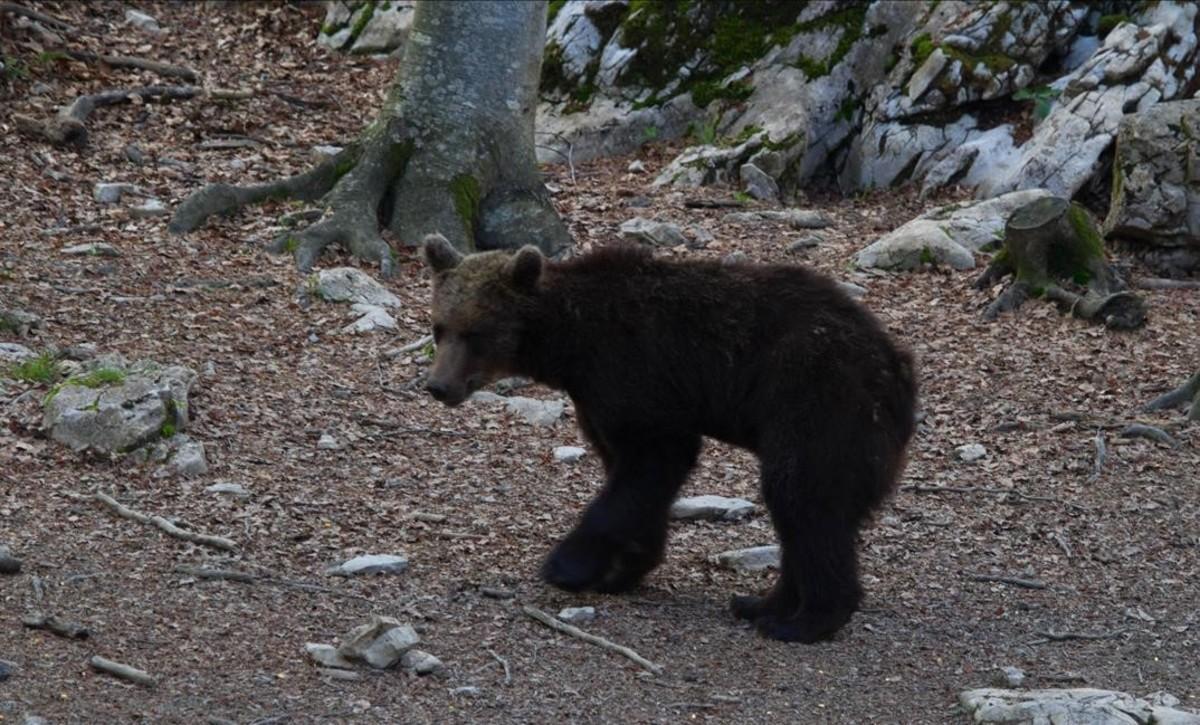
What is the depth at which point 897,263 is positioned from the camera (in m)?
12.4

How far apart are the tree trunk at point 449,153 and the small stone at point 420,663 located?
6.31 meters

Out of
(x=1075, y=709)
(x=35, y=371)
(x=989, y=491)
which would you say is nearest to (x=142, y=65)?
(x=35, y=371)

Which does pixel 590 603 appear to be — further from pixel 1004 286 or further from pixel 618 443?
pixel 1004 286

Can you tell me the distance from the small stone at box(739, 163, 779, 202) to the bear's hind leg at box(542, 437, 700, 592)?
7.36 metres

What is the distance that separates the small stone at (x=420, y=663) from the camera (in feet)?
19.9

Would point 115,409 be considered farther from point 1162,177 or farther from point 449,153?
point 1162,177

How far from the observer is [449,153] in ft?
40.8

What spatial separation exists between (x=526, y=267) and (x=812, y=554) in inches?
71.3

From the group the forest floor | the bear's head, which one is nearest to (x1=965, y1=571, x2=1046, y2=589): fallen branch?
the forest floor

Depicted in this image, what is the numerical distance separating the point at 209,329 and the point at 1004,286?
5737mm

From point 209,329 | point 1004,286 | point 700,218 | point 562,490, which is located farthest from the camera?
point 700,218

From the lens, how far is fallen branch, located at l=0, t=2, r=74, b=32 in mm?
15609

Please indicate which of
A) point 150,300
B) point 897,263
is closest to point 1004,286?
point 897,263

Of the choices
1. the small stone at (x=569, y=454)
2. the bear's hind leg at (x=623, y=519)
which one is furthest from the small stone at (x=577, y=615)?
the small stone at (x=569, y=454)
